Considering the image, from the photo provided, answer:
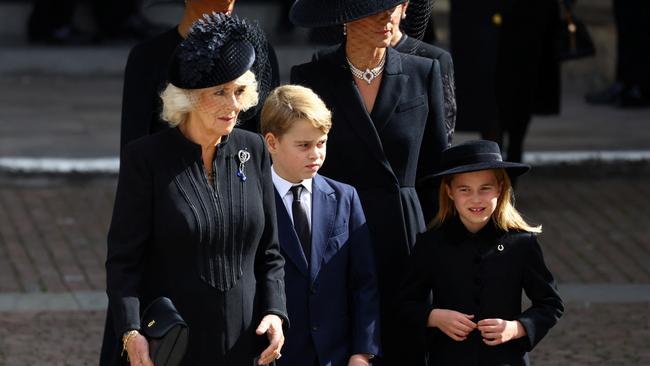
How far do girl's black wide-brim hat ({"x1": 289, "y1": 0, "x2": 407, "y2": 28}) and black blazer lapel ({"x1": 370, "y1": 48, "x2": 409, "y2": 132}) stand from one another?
0.25 meters

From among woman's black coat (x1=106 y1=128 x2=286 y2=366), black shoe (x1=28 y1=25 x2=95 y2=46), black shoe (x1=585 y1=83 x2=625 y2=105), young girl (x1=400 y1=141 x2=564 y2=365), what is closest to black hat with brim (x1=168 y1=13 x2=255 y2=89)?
woman's black coat (x1=106 y1=128 x2=286 y2=366)

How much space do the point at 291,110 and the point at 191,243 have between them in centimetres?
62

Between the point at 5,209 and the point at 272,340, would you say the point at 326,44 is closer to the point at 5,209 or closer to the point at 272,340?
the point at 272,340

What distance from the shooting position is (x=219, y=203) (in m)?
4.88

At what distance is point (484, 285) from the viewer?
546 centimetres

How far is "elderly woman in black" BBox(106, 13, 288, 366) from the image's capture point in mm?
4832

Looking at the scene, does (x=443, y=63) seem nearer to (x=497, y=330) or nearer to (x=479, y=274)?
(x=479, y=274)

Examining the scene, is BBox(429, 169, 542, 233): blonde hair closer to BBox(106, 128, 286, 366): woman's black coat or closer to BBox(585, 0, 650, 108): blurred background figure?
BBox(106, 128, 286, 366): woman's black coat

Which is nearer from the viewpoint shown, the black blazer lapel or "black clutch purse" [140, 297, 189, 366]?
"black clutch purse" [140, 297, 189, 366]

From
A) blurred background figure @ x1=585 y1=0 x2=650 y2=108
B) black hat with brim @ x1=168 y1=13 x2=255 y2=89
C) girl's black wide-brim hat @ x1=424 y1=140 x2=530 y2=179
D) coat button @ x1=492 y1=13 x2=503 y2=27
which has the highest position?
black hat with brim @ x1=168 y1=13 x2=255 y2=89

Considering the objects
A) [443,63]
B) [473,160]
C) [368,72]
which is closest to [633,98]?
[443,63]

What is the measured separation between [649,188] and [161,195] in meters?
7.05

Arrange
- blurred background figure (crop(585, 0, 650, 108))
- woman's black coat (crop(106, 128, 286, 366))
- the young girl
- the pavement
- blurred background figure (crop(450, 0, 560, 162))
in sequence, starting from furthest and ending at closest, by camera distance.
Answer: blurred background figure (crop(585, 0, 650, 108))
blurred background figure (crop(450, 0, 560, 162))
the pavement
the young girl
woman's black coat (crop(106, 128, 286, 366))

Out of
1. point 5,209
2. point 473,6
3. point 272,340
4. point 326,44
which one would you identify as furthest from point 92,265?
point 272,340
